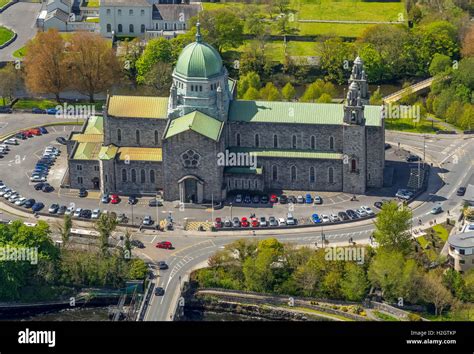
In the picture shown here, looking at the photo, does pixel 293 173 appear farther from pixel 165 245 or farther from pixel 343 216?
pixel 165 245

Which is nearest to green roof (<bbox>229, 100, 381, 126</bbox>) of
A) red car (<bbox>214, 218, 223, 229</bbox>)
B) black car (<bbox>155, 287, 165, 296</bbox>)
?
red car (<bbox>214, 218, 223, 229</bbox>)

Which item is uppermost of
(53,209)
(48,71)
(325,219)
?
(48,71)

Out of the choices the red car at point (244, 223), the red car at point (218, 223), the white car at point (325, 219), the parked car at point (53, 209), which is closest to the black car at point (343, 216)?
the white car at point (325, 219)

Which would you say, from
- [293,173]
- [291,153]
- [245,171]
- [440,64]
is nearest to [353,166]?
[293,173]

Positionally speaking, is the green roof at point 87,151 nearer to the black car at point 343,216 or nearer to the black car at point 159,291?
the black car at point 159,291

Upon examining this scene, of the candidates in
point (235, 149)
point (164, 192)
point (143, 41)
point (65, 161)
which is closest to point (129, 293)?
point (164, 192)
